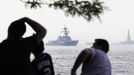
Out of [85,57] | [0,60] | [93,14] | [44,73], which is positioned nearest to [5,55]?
[0,60]

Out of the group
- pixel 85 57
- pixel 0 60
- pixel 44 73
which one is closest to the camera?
pixel 0 60

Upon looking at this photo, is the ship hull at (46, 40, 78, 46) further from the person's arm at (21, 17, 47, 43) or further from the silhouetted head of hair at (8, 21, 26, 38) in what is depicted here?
the silhouetted head of hair at (8, 21, 26, 38)

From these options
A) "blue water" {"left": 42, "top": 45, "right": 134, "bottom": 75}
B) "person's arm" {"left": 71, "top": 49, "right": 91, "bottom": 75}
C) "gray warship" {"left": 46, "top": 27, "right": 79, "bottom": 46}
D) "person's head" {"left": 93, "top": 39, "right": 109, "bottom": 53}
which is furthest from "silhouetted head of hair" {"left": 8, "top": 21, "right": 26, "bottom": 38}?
"gray warship" {"left": 46, "top": 27, "right": 79, "bottom": 46}

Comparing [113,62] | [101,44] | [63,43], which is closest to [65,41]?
[63,43]

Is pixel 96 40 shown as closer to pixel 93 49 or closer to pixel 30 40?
pixel 93 49

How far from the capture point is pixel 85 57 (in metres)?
4.76

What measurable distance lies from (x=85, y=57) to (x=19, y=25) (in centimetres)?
103

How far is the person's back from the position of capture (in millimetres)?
4852

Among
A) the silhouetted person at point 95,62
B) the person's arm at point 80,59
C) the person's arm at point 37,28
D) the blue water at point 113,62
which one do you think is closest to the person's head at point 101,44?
the silhouetted person at point 95,62

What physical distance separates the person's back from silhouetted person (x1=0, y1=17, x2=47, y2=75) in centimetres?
99

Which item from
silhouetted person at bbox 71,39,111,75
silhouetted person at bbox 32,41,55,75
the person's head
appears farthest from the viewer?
the person's head

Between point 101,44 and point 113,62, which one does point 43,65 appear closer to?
point 101,44

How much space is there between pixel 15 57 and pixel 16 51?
0.05 m

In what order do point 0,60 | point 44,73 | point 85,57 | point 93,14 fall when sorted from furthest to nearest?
point 93,14 < point 85,57 < point 44,73 < point 0,60
